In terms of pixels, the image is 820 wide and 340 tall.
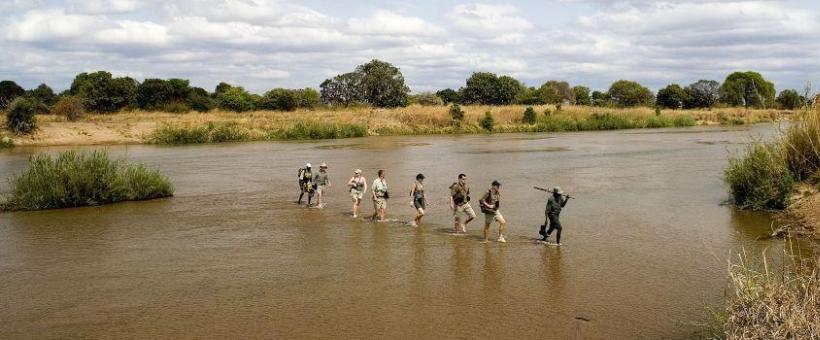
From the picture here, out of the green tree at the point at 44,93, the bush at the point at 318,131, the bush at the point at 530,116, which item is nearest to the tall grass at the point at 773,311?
the bush at the point at 318,131

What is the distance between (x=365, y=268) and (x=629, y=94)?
10968 cm

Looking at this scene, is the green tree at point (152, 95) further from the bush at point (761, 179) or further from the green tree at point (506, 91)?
the bush at point (761, 179)

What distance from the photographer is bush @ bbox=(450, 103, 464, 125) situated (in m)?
67.8

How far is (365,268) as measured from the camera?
12.7 meters

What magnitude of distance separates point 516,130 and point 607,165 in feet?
123

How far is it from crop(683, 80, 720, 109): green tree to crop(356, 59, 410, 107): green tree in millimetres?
46958

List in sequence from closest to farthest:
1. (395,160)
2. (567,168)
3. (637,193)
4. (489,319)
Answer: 1. (489,319)
2. (637,193)
3. (567,168)
4. (395,160)

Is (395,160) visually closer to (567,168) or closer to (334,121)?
(567,168)

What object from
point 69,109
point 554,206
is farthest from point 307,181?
point 69,109

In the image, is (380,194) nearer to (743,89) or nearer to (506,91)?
(506,91)

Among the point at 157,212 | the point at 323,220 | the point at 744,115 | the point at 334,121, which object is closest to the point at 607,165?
the point at 323,220

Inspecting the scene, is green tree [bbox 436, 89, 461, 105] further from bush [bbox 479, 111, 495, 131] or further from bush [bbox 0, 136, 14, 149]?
bush [bbox 0, 136, 14, 149]

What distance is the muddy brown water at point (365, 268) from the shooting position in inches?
381

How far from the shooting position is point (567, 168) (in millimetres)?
31000
